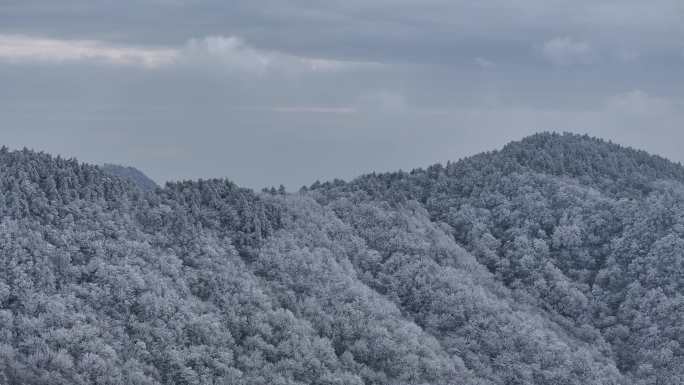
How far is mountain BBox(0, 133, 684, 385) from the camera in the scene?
362 ft

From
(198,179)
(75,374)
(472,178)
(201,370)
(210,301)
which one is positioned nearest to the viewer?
(75,374)

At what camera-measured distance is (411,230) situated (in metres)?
161

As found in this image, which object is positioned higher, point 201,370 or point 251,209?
point 251,209

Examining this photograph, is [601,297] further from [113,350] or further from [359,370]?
[113,350]

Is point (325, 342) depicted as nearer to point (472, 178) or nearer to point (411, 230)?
point (411, 230)

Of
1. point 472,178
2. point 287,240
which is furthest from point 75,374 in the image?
point 472,178

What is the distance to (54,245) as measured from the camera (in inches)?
4594

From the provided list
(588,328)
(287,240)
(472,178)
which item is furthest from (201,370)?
(472,178)

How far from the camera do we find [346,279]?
138m

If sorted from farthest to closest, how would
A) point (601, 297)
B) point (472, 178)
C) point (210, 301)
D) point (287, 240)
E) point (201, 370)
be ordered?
point (472, 178), point (601, 297), point (287, 240), point (210, 301), point (201, 370)

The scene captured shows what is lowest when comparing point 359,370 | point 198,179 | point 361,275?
point 359,370

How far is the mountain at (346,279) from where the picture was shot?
362 ft

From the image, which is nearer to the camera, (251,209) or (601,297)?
(251,209)

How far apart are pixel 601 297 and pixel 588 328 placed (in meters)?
9.71
